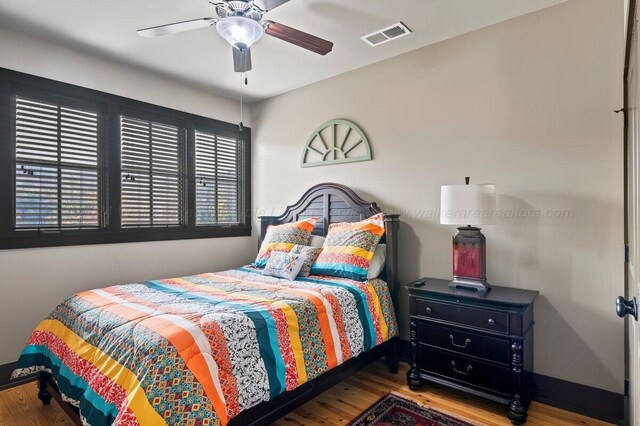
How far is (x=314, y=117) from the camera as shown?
3.89m

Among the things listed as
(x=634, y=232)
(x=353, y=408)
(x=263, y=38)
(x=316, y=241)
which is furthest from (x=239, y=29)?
(x=353, y=408)

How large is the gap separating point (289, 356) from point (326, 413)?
632mm

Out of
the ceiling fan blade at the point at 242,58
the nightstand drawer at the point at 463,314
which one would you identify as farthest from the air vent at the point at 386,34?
the nightstand drawer at the point at 463,314

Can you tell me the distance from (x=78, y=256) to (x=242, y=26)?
242 centimetres

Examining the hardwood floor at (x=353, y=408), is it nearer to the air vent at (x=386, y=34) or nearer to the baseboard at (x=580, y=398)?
the baseboard at (x=580, y=398)

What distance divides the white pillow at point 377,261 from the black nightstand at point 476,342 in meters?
0.39

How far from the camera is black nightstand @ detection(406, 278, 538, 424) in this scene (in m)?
2.22

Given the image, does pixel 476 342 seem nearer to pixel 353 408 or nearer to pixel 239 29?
pixel 353 408

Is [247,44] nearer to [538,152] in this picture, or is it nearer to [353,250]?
[353,250]

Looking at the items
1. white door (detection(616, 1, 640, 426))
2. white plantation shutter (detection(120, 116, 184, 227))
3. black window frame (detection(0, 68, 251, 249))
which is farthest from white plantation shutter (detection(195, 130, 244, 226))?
white door (detection(616, 1, 640, 426))

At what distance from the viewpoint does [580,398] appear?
2.34 m

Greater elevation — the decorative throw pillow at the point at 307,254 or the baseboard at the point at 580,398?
the decorative throw pillow at the point at 307,254

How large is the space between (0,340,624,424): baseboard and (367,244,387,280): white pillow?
133cm

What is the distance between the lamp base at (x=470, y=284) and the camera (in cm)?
250
